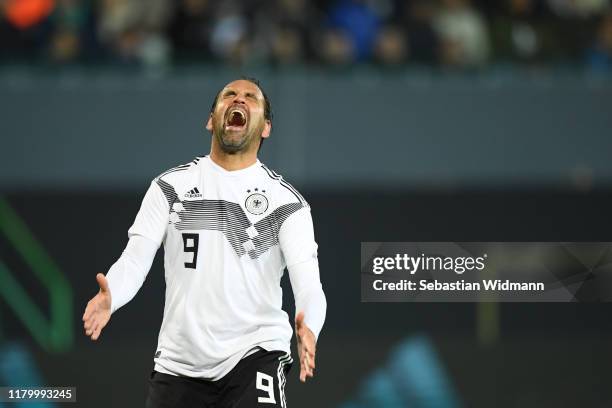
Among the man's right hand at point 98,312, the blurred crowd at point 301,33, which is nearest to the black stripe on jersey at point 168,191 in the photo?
the man's right hand at point 98,312

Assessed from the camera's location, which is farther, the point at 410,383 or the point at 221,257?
the point at 410,383

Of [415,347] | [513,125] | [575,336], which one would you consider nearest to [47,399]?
[415,347]

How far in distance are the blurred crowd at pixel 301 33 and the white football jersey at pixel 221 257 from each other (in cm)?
573

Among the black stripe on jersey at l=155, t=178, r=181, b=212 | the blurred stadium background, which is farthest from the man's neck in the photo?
the blurred stadium background

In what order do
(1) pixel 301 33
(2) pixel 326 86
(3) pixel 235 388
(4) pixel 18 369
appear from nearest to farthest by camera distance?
(3) pixel 235 388
(4) pixel 18 369
(2) pixel 326 86
(1) pixel 301 33

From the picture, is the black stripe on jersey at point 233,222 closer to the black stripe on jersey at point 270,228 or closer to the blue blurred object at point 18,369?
the black stripe on jersey at point 270,228

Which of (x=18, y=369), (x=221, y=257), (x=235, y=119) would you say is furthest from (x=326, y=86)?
(x=221, y=257)

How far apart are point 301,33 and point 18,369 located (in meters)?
4.77

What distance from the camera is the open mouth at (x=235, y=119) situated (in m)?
5.86

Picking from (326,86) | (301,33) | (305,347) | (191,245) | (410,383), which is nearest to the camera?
(305,347)

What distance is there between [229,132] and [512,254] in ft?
9.31

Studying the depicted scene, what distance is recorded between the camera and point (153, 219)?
575 cm

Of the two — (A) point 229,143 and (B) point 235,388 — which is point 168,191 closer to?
(A) point 229,143

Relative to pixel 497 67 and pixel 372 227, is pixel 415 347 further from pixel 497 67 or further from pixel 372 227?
pixel 497 67
